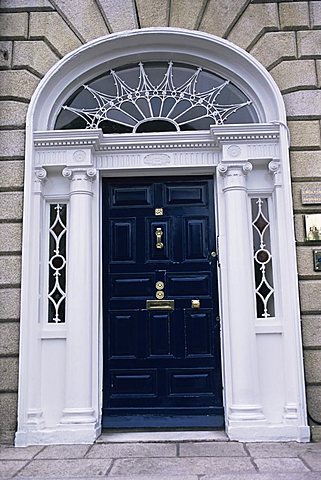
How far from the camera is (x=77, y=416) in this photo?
175 inches

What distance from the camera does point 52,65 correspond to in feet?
16.7

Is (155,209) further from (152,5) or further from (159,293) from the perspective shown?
(152,5)

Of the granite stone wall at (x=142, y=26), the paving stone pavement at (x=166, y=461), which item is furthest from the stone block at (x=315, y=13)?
the paving stone pavement at (x=166, y=461)

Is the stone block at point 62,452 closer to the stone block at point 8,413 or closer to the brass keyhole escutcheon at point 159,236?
the stone block at point 8,413

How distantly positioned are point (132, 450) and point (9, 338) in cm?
156

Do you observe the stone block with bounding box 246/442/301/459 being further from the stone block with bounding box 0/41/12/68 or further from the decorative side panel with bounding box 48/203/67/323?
the stone block with bounding box 0/41/12/68

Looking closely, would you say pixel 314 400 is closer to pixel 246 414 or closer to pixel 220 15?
pixel 246 414

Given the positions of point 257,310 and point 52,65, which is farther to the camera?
point 52,65

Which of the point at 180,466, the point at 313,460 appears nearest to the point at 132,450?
the point at 180,466

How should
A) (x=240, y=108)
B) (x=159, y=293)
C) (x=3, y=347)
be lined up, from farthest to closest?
(x=240, y=108) < (x=159, y=293) < (x=3, y=347)

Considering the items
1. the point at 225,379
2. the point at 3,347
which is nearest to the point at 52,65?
the point at 3,347

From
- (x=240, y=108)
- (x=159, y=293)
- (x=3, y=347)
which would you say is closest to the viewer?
(x=3, y=347)

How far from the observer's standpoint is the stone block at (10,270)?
4654mm

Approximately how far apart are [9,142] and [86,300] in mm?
1837
